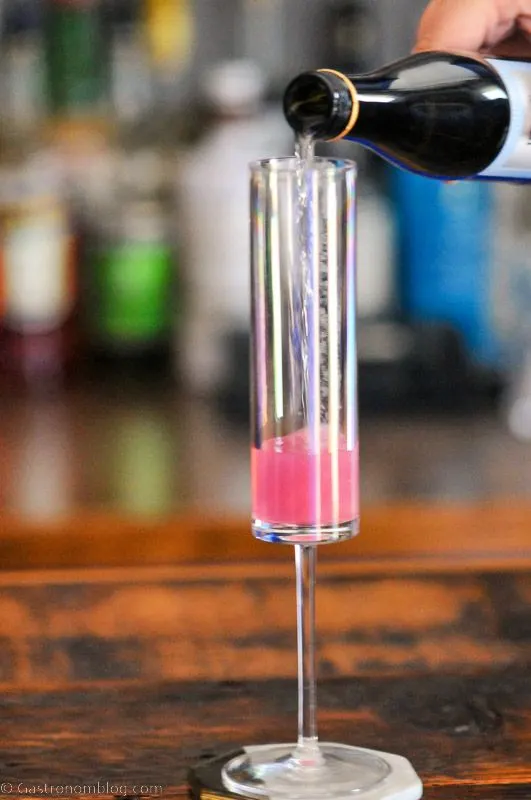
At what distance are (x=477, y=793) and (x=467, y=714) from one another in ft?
0.40

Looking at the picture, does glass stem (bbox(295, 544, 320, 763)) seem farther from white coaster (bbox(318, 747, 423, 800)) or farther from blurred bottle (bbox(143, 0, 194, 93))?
blurred bottle (bbox(143, 0, 194, 93))

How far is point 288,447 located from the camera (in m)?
0.71

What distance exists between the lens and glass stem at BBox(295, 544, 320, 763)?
2.38 ft

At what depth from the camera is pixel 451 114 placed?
847 mm

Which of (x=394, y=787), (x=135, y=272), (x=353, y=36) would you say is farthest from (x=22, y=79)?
(x=394, y=787)

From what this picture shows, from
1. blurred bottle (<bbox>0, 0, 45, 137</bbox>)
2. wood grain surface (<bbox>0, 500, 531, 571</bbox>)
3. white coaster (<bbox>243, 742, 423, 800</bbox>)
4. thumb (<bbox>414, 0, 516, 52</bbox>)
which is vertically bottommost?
white coaster (<bbox>243, 742, 423, 800</bbox>)

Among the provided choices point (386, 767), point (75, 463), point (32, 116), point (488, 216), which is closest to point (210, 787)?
point (386, 767)

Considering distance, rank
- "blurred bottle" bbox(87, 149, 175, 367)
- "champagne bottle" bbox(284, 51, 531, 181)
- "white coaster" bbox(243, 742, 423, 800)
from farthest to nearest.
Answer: "blurred bottle" bbox(87, 149, 175, 367), "champagne bottle" bbox(284, 51, 531, 181), "white coaster" bbox(243, 742, 423, 800)

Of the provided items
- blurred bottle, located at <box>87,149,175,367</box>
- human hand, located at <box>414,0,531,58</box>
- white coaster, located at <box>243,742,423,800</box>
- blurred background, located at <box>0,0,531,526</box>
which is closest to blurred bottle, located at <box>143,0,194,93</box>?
blurred background, located at <box>0,0,531,526</box>

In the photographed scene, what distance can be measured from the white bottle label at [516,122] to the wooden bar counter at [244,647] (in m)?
0.30

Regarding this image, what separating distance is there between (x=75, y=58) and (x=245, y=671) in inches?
43.3

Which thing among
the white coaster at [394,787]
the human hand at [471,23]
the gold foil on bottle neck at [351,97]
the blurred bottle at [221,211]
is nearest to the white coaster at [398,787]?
the white coaster at [394,787]

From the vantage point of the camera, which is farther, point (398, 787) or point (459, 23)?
point (459, 23)

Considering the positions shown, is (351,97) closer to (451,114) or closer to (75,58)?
(451,114)
